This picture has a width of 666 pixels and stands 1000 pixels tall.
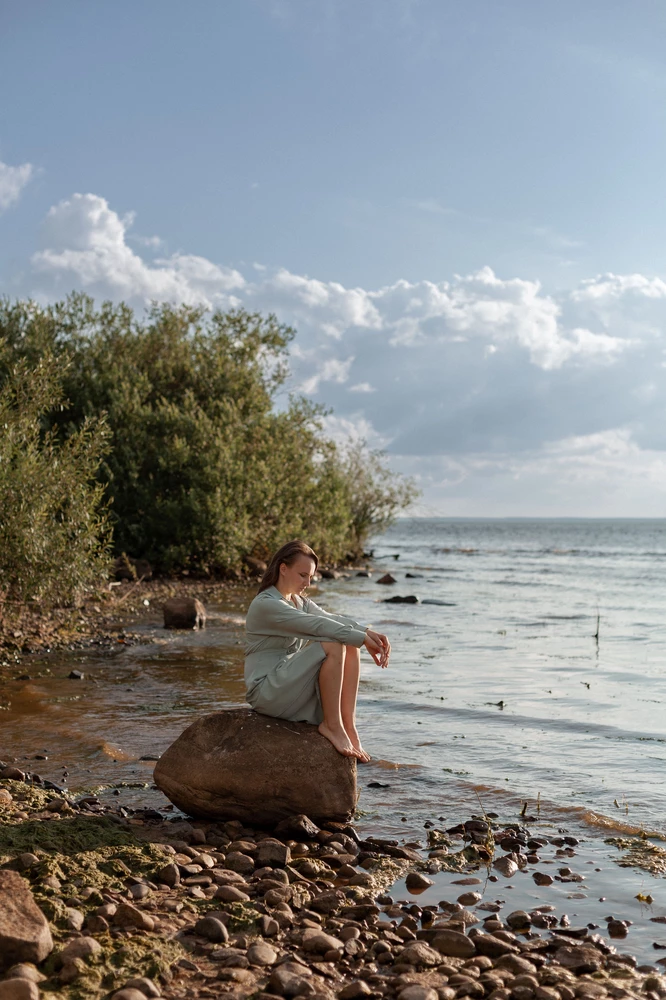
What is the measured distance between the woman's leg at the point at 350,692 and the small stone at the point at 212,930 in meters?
2.49

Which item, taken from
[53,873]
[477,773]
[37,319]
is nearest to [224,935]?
[53,873]

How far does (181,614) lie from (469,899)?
13.7 m

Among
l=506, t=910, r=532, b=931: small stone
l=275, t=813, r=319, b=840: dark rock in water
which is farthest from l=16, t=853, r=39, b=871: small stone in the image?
l=506, t=910, r=532, b=931: small stone

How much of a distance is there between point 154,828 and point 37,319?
1090 inches

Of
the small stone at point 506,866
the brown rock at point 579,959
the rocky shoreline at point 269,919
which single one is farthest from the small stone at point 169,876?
the brown rock at point 579,959

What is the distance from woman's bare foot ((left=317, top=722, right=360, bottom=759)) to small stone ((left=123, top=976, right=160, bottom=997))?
3.04 meters

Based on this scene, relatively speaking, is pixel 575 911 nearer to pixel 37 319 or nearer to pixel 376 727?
pixel 376 727

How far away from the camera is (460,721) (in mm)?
11781

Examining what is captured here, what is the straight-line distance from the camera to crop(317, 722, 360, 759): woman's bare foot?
736cm

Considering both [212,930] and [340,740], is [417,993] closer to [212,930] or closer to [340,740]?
[212,930]

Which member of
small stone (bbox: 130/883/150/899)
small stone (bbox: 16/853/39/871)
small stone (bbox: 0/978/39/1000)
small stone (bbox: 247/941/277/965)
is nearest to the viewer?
small stone (bbox: 0/978/39/1000)

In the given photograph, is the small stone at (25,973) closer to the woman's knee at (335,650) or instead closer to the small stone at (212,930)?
the small stone at (212,930)

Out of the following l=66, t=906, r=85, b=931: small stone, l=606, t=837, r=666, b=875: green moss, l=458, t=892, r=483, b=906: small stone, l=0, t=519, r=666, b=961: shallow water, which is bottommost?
l=0, t=519, r=666, b=961: shallow water

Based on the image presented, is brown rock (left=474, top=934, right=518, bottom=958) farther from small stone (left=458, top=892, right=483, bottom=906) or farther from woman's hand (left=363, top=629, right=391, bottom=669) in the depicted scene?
woman's hand (left=363, top=629, right=391, bottom=669)
